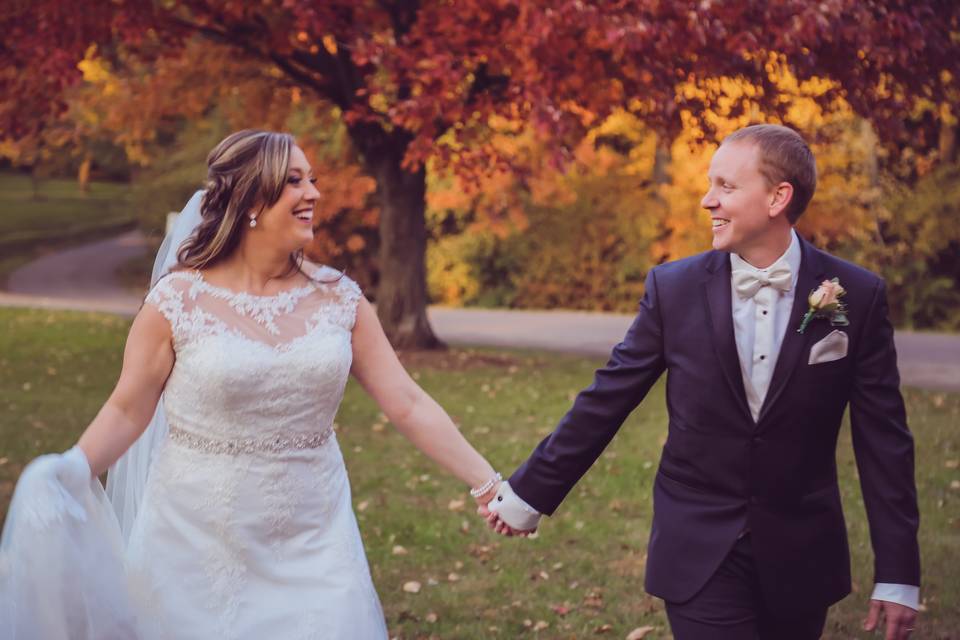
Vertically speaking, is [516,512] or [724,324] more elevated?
[724,324]

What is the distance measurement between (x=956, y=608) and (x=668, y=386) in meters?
3.46

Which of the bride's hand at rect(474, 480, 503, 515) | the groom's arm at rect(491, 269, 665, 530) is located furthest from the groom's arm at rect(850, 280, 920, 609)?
the bride's hand at rect(474, 480, 503, 515)

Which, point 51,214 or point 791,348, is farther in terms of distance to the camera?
point 51,214

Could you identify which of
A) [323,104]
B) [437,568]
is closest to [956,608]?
[437,568]

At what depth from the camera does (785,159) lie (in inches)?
136

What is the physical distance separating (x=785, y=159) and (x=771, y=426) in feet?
2.56

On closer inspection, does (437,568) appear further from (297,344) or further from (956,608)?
(297,344)

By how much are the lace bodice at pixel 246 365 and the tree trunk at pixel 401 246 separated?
11.3 metres

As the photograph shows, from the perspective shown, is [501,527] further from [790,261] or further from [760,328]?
[790,261]

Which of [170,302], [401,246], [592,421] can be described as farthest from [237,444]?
[401,246]

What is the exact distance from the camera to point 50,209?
178 ft

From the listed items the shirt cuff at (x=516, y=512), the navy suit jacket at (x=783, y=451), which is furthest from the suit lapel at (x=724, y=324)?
the shirt cuff at (x=516, y=512)

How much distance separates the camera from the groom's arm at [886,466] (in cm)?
348

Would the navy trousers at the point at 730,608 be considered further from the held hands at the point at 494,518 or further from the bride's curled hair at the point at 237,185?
the bride's curled hair at the point at 237,185
